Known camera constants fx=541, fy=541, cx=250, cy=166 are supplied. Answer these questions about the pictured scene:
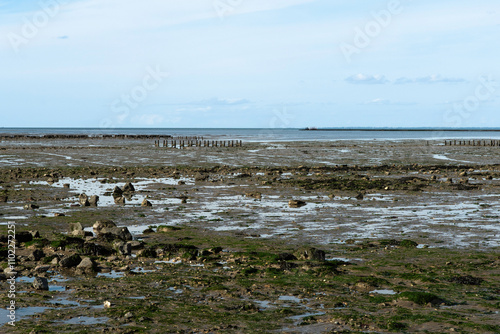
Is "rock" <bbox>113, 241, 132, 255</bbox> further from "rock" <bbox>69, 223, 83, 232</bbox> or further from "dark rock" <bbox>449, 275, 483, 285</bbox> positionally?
"dark rock" <bbox>449, 275, 483, 285</bbox>

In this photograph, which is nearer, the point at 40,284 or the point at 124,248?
the point at 40,284

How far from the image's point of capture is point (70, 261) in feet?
47.6

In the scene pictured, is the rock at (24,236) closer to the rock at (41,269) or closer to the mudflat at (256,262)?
the mudflat at (256,262)

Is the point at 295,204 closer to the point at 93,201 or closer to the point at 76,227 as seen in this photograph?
the point at 93,201

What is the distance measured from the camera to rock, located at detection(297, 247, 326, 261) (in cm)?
1548

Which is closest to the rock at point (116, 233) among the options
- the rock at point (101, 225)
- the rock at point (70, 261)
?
the rock at point (101, 225)

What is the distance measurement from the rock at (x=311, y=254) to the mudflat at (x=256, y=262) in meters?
0.03

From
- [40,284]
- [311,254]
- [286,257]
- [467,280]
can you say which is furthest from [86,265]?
[467,280]

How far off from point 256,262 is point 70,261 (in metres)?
5.04

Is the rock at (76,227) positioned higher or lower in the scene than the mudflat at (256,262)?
higher

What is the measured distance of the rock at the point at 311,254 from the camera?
1548 centimetres

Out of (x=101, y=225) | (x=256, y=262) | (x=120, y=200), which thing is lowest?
(x=256, y=262)

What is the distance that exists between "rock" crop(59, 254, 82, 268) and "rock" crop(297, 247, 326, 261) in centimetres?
617

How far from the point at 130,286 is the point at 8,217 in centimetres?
1274
